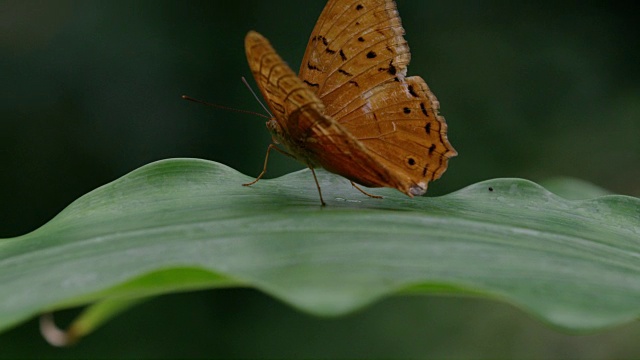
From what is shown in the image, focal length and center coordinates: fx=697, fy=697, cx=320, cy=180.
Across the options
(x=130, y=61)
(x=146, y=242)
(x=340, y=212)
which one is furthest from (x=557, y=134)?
(x=146, y=242)

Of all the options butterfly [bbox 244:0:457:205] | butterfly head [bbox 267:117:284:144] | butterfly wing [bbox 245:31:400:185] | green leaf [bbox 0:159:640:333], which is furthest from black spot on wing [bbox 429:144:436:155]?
butterfly head [bbox 267:117:284:144]

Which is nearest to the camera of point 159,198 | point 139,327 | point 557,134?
point 159,198

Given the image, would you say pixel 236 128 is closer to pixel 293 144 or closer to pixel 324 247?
pixel 293 144

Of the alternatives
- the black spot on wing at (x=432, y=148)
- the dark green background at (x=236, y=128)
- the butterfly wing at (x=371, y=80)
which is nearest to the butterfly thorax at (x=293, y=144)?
the butterfly wing at (x=371, y=80)

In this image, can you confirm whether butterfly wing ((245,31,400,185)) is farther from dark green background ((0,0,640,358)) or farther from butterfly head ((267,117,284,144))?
dark green background ((0,0,640,358))

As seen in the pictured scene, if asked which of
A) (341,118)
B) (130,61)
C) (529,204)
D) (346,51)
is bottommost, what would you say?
(529,204)

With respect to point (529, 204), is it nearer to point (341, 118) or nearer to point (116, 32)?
point (341, 118)

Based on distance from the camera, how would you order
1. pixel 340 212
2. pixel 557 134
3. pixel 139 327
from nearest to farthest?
pixel 340 212, pixel 139 327, pixel 557 134
